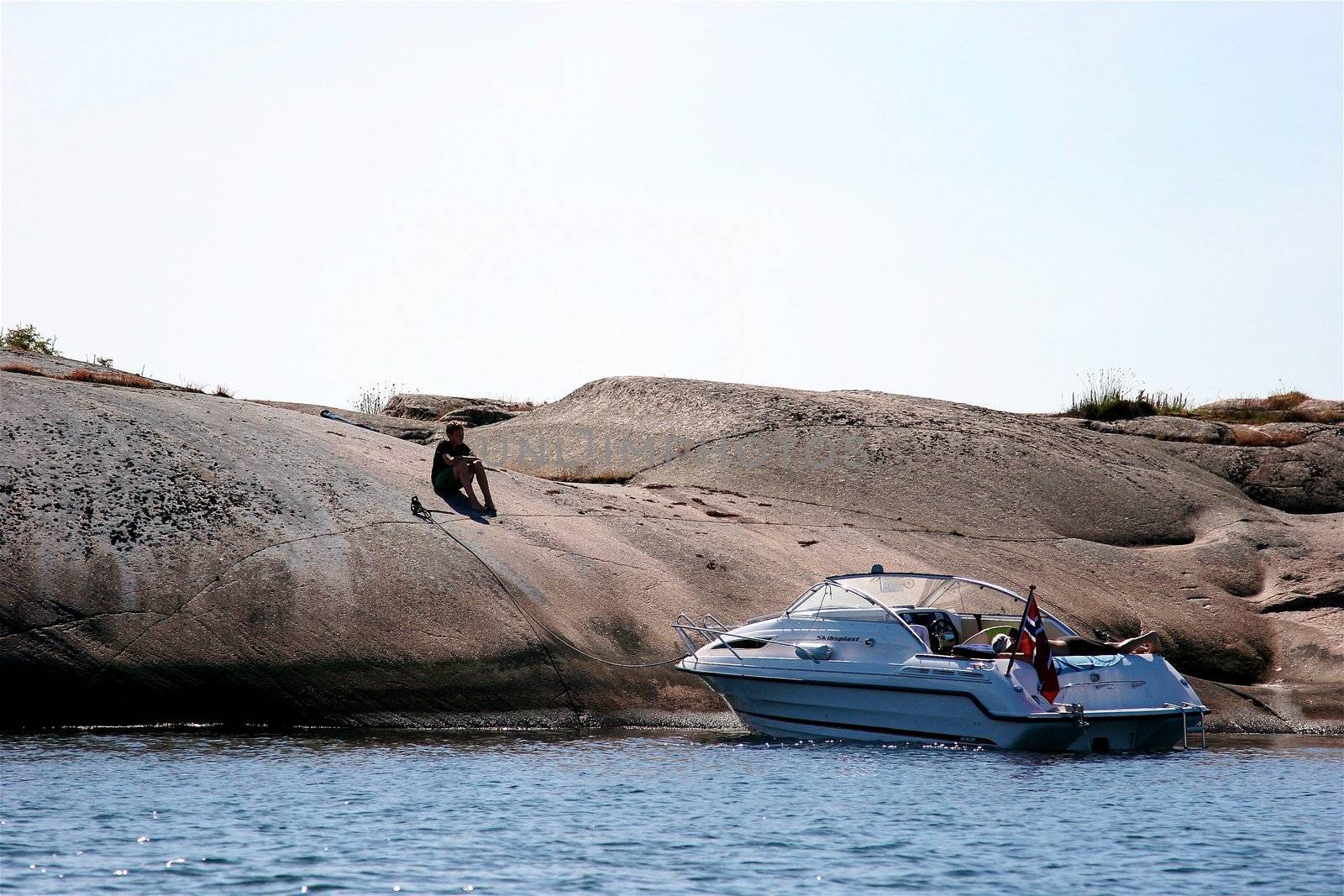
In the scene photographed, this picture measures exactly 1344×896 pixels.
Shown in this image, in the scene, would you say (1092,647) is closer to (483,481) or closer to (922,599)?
(922,599)

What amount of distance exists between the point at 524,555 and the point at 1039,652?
7581 millimetres

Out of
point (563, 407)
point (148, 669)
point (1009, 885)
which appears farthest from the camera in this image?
point (563, 407)

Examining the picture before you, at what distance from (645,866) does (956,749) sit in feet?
25.0

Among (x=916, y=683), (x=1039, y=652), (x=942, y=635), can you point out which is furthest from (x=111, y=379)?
(x=1039, y=652)

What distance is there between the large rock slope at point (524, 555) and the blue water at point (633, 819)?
50.1 inches

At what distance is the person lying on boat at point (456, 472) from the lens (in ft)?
77.6

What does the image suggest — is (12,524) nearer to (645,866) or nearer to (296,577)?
(296,577)

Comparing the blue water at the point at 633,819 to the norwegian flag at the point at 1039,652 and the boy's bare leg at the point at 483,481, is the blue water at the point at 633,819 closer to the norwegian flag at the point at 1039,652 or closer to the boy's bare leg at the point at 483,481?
the norwegian flag at the point at 1039,652

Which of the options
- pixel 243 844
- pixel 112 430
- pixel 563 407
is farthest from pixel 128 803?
pixel 563 407

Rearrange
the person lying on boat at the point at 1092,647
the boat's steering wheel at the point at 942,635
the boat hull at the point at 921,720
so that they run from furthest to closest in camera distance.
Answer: the person lying on boat at the point at 1092,647 → the boat's steering wheel at the point at 942,635 → the boat hull at the point at 921,720

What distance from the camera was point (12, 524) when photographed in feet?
64.5

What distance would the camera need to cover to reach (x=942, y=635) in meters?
20.3

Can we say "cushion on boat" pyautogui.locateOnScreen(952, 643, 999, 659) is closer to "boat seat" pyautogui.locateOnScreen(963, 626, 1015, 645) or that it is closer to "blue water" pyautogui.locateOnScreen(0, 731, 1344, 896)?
"boat seat" pyautogui.locateOnScreen(963, 626, 1015, 645)

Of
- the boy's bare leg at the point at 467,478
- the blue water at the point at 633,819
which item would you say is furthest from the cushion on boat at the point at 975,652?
the boy's bare leg at the point at 467,478
